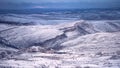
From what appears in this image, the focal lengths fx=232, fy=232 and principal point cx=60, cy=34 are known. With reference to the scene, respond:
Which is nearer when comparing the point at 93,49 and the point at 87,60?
the point at 87,60

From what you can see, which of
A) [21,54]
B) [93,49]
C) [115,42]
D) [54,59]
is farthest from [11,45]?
[115,42]

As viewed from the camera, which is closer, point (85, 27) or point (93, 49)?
point (93, 49)

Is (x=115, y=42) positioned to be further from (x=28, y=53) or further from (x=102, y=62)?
(x=28, y=53)

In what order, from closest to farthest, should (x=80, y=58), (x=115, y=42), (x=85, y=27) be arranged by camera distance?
(x=80, y=58)
(x=115, y=42)
(x=85, y=27)

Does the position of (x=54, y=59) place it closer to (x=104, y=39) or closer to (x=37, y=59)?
(x=37, y=59)

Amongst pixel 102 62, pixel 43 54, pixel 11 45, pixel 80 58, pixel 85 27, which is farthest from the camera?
pixel 85 27

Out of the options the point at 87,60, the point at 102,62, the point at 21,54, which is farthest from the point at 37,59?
the point at 102,62
